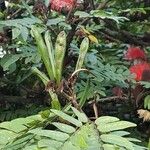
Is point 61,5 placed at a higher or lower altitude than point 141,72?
higher

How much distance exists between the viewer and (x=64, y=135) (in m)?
0.86

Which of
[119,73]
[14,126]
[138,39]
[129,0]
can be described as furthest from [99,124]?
[129,0]

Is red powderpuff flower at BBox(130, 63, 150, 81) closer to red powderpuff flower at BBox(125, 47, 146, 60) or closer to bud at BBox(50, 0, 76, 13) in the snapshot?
red powderpuff flower at BBox(125, 47, 146, 60)

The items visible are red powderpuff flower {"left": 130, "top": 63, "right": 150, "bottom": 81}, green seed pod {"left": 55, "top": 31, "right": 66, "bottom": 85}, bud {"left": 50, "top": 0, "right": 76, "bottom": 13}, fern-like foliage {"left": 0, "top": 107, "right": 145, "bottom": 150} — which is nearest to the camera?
fern-like foliage {"left": 0, "top": 107, "right": 145, "bottom": 150}

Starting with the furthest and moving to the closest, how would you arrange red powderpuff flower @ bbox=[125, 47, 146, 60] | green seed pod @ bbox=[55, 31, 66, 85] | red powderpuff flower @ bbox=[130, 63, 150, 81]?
red powderpuff flower @ bbox=[125, 47, 146, 60], red powderpuff flower @ bbox=[130, 63, 150, 81], green seed pod @ bbox=[55, 31, 66, 85]

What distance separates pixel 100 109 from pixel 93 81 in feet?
0.49

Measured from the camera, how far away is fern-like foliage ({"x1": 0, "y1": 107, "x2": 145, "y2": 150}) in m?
0.83

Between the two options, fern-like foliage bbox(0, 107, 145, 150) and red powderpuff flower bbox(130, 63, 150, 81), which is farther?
red powderpuff flower bbox(130, 63, 150, 81)

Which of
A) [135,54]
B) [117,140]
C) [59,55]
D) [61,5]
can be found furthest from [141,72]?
[117,140]

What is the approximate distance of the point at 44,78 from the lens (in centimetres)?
107

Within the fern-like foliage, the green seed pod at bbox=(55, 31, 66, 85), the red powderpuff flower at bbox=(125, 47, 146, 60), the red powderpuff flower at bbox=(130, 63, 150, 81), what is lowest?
the red powderpuff flower at bbox=(125, 47, 146, 60)

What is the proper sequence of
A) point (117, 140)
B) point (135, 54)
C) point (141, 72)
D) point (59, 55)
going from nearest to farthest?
point (117, 140)
point (59, 55)
point (141, 72)
point (135, 54)

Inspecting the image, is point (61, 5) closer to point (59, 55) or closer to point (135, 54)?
point (135, 54)

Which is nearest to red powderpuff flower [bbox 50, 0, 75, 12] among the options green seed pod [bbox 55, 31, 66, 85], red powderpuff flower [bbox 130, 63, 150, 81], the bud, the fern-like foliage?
the bud
